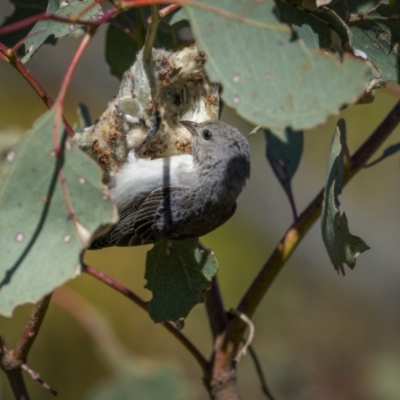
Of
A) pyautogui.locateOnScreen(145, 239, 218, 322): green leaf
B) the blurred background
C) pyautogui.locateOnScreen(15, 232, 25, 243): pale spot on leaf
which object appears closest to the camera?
pyautogui.locateOnScreen(15, 232, 25, 243): pale spot on leaf

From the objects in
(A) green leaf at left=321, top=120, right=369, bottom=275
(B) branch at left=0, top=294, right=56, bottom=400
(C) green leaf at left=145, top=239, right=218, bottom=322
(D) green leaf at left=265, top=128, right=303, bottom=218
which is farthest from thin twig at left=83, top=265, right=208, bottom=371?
(D) green leaf at left=265, top=128, right=303, bottom=218

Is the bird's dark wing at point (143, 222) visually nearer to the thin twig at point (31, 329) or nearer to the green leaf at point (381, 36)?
the thin twig at point (31, 329)

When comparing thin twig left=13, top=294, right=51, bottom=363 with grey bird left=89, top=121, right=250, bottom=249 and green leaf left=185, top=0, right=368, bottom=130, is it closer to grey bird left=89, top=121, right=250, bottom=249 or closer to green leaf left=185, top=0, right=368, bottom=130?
grey bird left=89, top=121, right=250, bottom=249

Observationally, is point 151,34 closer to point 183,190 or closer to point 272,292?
point 183,190

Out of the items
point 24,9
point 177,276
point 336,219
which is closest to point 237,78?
point 336,219

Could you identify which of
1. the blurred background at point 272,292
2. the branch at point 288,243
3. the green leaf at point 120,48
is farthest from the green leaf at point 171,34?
the blurred background at point 272,292
